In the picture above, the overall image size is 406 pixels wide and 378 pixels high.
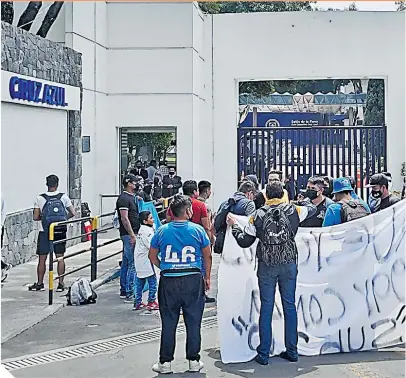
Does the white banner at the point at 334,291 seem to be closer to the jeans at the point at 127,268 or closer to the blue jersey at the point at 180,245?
the blue jersey at the point at 180,245

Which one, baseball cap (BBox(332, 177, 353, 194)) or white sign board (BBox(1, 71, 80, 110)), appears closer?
baseball cap (BBox(332, 177, 353, 194))

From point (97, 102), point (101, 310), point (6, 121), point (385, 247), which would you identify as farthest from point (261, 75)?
point (385, 247)

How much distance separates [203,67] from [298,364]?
1641 centimetres

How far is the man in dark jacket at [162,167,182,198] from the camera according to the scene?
66.1 ft

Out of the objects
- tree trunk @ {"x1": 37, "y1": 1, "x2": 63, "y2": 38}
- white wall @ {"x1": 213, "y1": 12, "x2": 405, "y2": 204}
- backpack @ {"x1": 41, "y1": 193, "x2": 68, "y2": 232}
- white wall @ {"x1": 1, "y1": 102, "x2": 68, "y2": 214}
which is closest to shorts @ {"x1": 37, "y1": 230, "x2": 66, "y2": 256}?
backpack @ {"x1": 41, "y1": 193, "x2": 68, "y2": 232}

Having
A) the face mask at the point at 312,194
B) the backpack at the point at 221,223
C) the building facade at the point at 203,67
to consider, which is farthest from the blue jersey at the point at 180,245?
the building facade at the point at 203,67

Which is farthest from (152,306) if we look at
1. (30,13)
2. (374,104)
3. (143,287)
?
(374,104)

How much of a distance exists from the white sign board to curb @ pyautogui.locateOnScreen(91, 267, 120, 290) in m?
3.58

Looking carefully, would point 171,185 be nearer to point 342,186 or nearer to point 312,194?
point 312,194

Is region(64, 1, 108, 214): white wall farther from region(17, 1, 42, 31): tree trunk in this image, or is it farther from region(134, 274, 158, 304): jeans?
region(134, 274, 158, 304): jeans

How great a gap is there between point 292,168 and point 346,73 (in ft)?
12.8

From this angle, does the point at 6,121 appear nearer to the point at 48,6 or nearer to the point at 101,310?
the point at 101,310

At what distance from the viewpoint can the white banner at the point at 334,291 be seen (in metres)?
7.50

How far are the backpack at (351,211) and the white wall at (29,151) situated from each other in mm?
7104
